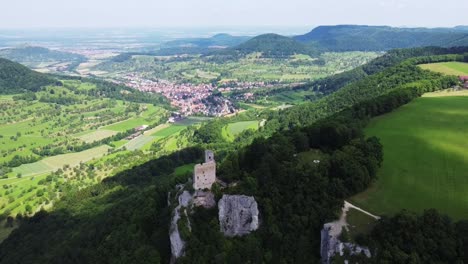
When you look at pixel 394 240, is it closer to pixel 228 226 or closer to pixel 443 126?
pixel 228 226

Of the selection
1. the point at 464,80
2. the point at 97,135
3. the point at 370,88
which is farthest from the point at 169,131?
the point at 464,80

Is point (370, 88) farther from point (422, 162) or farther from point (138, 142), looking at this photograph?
point (138, 142)

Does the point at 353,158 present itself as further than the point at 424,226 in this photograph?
Yes

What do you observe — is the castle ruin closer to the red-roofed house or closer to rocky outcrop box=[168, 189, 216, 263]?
rocky outcrop box=[168, 189, 216, 263]

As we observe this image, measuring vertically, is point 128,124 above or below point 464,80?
below

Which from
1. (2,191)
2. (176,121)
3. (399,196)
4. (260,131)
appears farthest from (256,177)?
(176,121)

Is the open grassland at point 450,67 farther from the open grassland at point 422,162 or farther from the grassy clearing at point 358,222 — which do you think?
the grassy clearing at point 358,222
